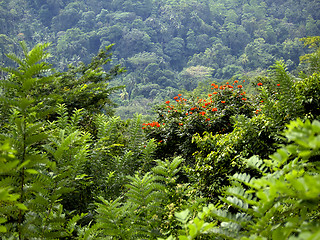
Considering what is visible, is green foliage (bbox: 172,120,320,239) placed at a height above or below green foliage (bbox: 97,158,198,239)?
above

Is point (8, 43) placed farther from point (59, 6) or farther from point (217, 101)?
point (217, 101)

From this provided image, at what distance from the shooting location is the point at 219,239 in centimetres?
147

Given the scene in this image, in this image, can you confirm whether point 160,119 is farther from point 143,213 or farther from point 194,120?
point 143,213

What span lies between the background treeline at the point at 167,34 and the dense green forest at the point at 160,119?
31 cm

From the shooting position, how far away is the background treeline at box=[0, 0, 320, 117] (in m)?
52.2

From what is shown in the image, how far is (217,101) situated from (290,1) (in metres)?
76.0

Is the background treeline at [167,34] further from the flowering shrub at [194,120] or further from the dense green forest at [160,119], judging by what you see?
the flowering shrub at [194,120]

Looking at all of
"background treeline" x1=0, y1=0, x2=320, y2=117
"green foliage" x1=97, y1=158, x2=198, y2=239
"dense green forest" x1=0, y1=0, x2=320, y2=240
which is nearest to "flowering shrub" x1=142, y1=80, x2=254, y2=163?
"dense green forest" x1=0, y1=0, x2=320, y2=240

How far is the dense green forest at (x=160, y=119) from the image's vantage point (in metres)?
1.21

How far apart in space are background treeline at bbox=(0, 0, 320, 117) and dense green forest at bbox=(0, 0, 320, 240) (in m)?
0.31

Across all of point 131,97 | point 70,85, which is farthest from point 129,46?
point 70,85

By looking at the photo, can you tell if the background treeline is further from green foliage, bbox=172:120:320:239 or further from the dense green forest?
green foliage, bbox=172:120:320:239

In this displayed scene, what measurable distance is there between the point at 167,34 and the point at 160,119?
64737 millimetres

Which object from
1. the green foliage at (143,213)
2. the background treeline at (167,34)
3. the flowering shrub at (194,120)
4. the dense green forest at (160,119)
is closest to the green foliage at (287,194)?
the dense green forest at (160,119)
